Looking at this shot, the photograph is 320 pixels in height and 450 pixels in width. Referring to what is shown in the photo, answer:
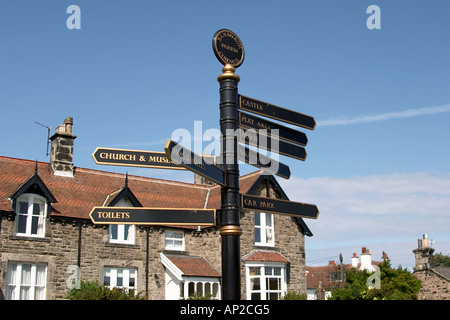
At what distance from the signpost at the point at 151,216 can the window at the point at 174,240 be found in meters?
18.6

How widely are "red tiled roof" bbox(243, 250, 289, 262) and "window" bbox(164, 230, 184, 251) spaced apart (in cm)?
335

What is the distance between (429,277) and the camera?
37.5 metres

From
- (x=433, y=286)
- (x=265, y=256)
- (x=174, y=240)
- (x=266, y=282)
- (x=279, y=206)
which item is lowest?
(x=433, y=286)

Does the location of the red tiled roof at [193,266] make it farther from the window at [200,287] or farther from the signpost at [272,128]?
the signpost at [272,128]

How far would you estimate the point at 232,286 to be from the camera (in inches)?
236

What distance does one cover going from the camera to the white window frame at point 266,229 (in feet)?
83.9

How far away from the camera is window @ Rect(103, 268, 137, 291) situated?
22.6 metres

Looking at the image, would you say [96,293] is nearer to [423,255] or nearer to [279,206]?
[279,206]

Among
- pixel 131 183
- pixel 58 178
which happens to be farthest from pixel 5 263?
pixel 131 183

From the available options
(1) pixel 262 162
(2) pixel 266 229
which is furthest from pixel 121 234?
(1) pixel 262 162

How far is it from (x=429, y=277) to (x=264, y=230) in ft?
60.2
